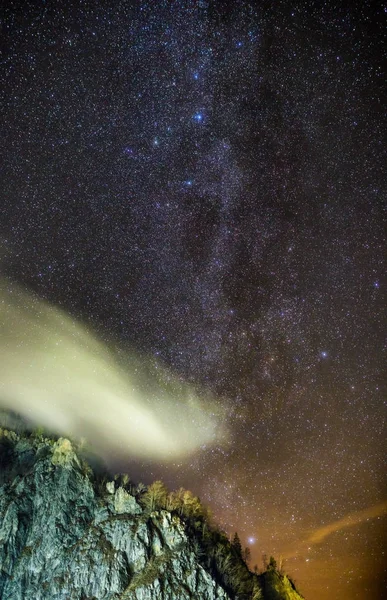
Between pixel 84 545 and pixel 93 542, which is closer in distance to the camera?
pixel 84 545

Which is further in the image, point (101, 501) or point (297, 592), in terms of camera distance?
point (297, 592)

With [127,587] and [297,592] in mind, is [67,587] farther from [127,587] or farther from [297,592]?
[297,592]

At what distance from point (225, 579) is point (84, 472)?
112 ft

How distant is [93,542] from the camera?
69312mm

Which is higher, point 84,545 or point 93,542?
point 93,542

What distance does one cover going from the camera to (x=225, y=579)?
78812 millimetres

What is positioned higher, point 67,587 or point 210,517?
point 210,517

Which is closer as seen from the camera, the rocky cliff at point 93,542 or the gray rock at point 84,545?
the gray rock at point 84,545

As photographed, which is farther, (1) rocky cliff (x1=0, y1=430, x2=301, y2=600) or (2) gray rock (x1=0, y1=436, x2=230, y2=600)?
(1) rocky cliff (x1=0, y1=430, x2=301, y2=600)

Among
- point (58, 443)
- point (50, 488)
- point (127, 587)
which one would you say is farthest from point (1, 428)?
point (127, 587)

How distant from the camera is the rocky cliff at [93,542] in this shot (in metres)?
64.4

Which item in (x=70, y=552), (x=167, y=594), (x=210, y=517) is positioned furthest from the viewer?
(x=210, y=517)

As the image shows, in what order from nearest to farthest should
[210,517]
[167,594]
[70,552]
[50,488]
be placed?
[167,594] → [70,552] → [50,488] → [210,517]

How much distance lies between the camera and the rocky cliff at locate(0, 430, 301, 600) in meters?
64.4
